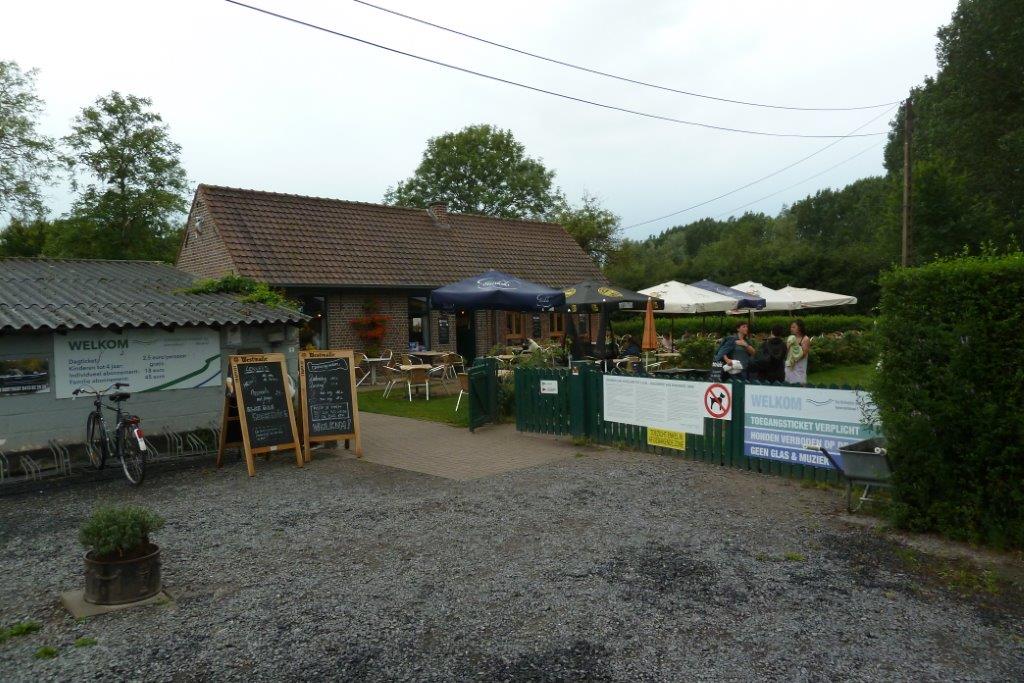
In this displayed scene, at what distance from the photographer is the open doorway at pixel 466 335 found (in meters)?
22.7

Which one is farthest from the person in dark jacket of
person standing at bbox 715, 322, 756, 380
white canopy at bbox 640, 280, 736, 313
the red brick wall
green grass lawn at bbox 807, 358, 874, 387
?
the red brick wall

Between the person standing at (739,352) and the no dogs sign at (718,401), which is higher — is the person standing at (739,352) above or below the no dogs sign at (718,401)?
above

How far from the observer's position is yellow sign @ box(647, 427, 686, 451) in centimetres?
989

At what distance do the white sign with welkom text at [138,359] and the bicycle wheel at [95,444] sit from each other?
2.19 ft

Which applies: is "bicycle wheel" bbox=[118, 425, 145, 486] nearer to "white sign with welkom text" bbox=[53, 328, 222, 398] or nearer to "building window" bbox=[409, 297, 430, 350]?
"white sign with welkom text" bbox=[53, 328, 222, 398]

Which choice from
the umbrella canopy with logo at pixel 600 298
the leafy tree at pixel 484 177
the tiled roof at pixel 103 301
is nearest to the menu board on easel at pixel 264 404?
the tiled roof at pixel 103 301

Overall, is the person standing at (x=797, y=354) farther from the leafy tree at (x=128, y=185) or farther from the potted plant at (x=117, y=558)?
the leafy tree at (x=128, y=185)

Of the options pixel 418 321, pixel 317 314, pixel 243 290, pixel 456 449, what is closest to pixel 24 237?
pixel 317 314

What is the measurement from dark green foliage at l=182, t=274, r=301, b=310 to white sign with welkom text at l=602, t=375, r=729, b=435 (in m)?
5.59

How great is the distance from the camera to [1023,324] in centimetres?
579

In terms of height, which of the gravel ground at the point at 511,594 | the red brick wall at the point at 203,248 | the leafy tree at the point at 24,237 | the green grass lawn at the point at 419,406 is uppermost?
the leafy tree at the point at 24,237

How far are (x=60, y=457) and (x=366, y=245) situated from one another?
42.2ft

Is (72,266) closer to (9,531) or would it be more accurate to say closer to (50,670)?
(9,531)

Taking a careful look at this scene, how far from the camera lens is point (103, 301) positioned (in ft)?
36.3
